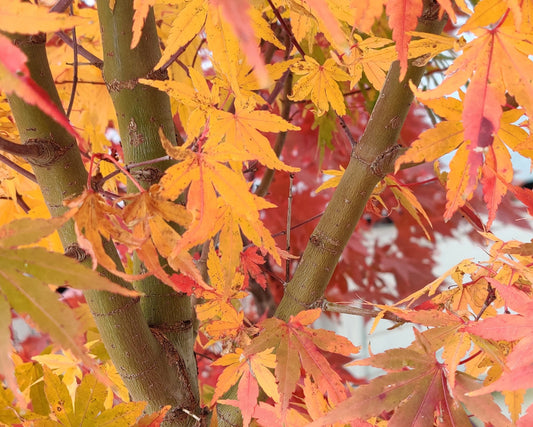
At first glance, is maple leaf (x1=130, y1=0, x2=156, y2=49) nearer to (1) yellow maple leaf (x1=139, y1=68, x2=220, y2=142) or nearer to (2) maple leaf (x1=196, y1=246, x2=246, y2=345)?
(1) yellow maple leaf (x1=139, y1=68, x2=220, y2=142)

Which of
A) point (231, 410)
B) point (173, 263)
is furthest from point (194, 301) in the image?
point (173, 263)

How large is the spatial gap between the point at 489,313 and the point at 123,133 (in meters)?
0.37

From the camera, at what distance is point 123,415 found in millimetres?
393

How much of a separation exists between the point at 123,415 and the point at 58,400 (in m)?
0.06

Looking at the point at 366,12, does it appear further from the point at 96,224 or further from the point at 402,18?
the point at 96,224

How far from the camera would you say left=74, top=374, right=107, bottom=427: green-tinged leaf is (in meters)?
0.40

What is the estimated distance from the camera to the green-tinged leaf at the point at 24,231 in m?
0.25

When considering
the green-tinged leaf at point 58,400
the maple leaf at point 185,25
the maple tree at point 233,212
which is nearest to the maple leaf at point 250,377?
the maple tree at point 233,212

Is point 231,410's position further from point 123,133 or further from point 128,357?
point 123,133

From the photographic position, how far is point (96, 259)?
11.0 inches

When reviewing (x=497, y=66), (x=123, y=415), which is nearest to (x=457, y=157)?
(x=497, y=66)

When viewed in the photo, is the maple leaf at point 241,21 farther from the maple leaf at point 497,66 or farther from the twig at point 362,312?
the twig at point 362,312

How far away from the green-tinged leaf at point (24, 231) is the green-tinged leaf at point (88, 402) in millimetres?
193

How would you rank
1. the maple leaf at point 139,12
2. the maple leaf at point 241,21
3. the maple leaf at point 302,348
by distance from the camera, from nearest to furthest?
the maple leaf at point 241,21
the maple leaf at point 139,12
the maple leaf at point 302,348
